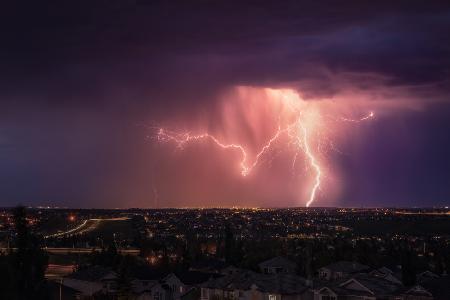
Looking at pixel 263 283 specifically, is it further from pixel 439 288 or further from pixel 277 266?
pixel 277 266

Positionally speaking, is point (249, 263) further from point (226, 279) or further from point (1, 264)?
point (1, 264)

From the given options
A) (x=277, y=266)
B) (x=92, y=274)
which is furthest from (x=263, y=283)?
(x=92, y=274)

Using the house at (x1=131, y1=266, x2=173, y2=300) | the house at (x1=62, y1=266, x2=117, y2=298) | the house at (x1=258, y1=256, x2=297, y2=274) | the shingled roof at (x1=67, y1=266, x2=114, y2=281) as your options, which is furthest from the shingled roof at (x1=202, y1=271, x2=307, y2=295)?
the shingled roof at (x1=67, y1=266, x2=114, y2=281)

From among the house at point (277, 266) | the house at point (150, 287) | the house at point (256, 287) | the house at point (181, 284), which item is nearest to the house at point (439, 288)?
the house at point (256, 287)

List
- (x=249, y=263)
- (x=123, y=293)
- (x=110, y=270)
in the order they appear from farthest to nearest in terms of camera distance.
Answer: (x=249, y=263) → (x=110, y=270) → (x=123, y=293)

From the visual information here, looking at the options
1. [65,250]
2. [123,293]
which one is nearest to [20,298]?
[123,293]

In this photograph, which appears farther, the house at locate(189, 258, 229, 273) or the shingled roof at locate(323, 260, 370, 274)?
the house at locate(189, 258, 229, 273)

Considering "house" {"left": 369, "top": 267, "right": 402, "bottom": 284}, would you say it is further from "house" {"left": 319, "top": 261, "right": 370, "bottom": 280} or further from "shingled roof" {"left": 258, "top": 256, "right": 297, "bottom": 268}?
"shingled roof" {"left": 258, "top": 256, "right": 297, "bottom": 268}
